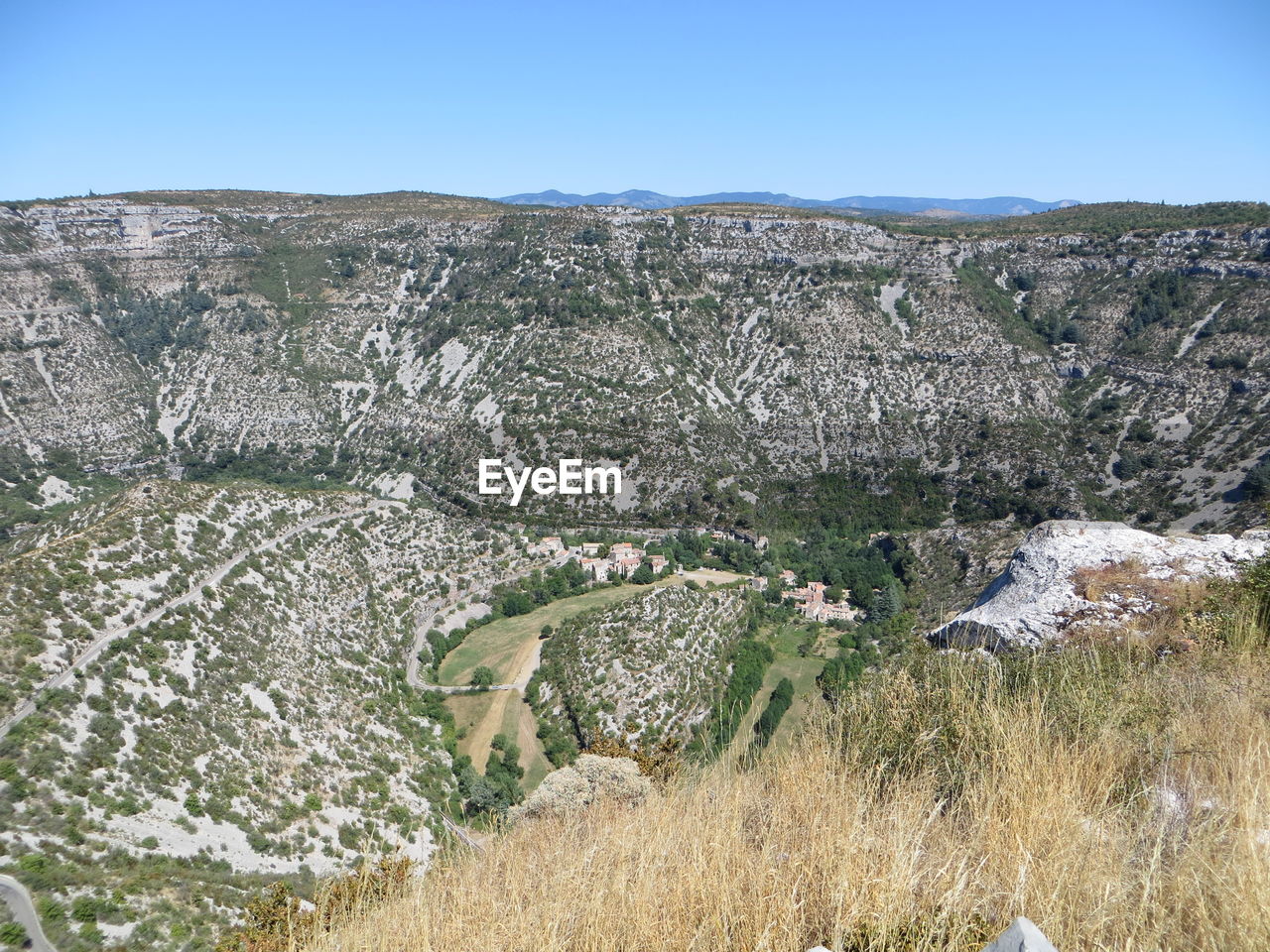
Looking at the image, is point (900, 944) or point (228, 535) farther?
point (228, 535)

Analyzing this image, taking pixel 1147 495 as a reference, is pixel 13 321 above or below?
above

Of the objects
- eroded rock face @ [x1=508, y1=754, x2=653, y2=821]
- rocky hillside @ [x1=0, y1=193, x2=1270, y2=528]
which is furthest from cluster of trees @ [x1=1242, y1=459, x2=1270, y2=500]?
eroded rock face @ [x1=508, y1=754, x2=653, y2=821]

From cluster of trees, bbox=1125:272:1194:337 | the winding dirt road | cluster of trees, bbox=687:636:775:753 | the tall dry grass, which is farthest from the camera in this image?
cluster of trees, bbox=1125:272:1194:337

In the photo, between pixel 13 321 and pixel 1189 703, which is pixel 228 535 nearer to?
pixel 1189 703

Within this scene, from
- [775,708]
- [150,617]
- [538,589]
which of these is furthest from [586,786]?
[538,589]

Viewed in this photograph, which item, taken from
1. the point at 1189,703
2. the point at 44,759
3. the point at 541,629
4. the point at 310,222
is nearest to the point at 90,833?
the point at 44,759

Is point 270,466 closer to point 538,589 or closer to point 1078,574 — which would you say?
point 538,589

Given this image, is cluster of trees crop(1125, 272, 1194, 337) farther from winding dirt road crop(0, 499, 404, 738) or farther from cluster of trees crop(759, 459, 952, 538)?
winding dirt road crop(0, 499, 404, 738)
